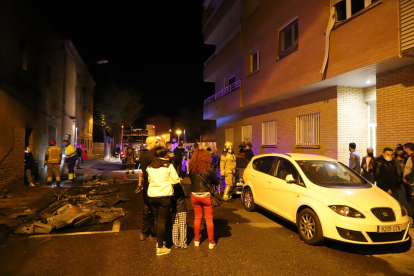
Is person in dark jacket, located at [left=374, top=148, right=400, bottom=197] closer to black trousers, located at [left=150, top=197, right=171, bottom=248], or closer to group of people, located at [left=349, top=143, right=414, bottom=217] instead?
group of people, located at [left=349, top=143, right=414, bottom=217]

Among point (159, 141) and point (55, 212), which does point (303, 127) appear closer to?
point (159, 141)

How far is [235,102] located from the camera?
52.1 feet

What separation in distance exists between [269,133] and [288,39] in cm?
466

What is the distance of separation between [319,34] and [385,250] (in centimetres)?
731

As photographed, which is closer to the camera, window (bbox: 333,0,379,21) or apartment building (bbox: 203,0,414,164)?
apartment building (bbox: 203,0,414,164)

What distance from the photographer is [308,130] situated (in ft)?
36.8

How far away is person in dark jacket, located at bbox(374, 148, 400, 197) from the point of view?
639 cm

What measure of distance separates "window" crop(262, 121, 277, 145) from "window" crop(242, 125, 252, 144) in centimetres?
156

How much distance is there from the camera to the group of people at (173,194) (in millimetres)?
4488

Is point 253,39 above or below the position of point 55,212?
above

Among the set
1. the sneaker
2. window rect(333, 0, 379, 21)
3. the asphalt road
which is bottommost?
the asphalt road

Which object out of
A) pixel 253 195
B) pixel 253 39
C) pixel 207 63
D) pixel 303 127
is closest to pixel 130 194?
pixel 253 195

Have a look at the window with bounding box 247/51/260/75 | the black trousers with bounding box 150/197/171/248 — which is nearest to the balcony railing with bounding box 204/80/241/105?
the window with bounding box 247/51/260/75

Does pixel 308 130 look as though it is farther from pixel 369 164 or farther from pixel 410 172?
pixel 410 172
